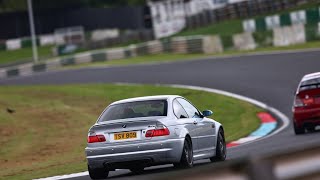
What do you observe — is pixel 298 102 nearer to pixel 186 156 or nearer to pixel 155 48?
pixel 186 156

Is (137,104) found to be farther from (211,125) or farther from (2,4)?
(2,4)

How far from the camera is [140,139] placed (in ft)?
41.0

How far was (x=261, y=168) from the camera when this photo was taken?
5359mm

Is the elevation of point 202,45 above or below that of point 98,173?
below

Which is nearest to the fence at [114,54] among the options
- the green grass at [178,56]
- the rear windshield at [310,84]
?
the green grass at [178,56]

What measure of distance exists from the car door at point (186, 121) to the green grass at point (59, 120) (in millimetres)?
2511

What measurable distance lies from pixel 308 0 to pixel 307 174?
44819mm

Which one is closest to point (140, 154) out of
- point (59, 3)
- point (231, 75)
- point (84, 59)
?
point (231, 75)

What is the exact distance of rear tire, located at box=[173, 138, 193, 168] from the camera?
1275 cm

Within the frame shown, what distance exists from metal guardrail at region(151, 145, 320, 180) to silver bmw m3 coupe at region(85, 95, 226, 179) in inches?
256

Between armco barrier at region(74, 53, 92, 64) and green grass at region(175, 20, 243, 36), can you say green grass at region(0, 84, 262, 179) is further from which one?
green grass at region(175, 20, 243, 36)

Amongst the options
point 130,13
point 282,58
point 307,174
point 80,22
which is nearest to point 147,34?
point 130,13

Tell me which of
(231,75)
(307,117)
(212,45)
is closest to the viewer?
(307,117)

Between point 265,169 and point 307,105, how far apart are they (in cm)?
1424
